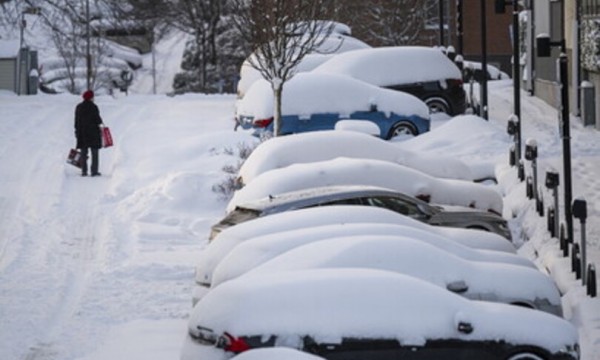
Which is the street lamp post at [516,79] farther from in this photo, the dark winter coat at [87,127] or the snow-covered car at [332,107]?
the dark winter coat at [87,127]

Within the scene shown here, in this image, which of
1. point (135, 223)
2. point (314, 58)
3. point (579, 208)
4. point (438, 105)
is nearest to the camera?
point (579, 208)

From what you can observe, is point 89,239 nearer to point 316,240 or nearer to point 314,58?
point 316,240

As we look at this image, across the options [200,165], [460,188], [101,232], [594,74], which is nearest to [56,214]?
[101,232]

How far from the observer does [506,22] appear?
→ 59656mm

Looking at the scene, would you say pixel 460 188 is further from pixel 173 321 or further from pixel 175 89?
pixel 175 89

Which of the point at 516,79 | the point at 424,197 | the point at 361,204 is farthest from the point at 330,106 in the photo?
the point at 361,204

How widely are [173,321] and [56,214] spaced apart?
306 inches

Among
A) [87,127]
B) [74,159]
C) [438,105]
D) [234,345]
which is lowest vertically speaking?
[234,345]

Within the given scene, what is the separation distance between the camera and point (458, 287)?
1252cm

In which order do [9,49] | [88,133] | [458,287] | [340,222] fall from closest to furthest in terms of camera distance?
[458,287], [340,222], [88,133], [9,49]

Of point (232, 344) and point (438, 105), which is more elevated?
point (438, 105)

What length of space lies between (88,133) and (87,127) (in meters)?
0.12

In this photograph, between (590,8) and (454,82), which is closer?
(454,82)

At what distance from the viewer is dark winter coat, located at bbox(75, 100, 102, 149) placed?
26.9 metres
